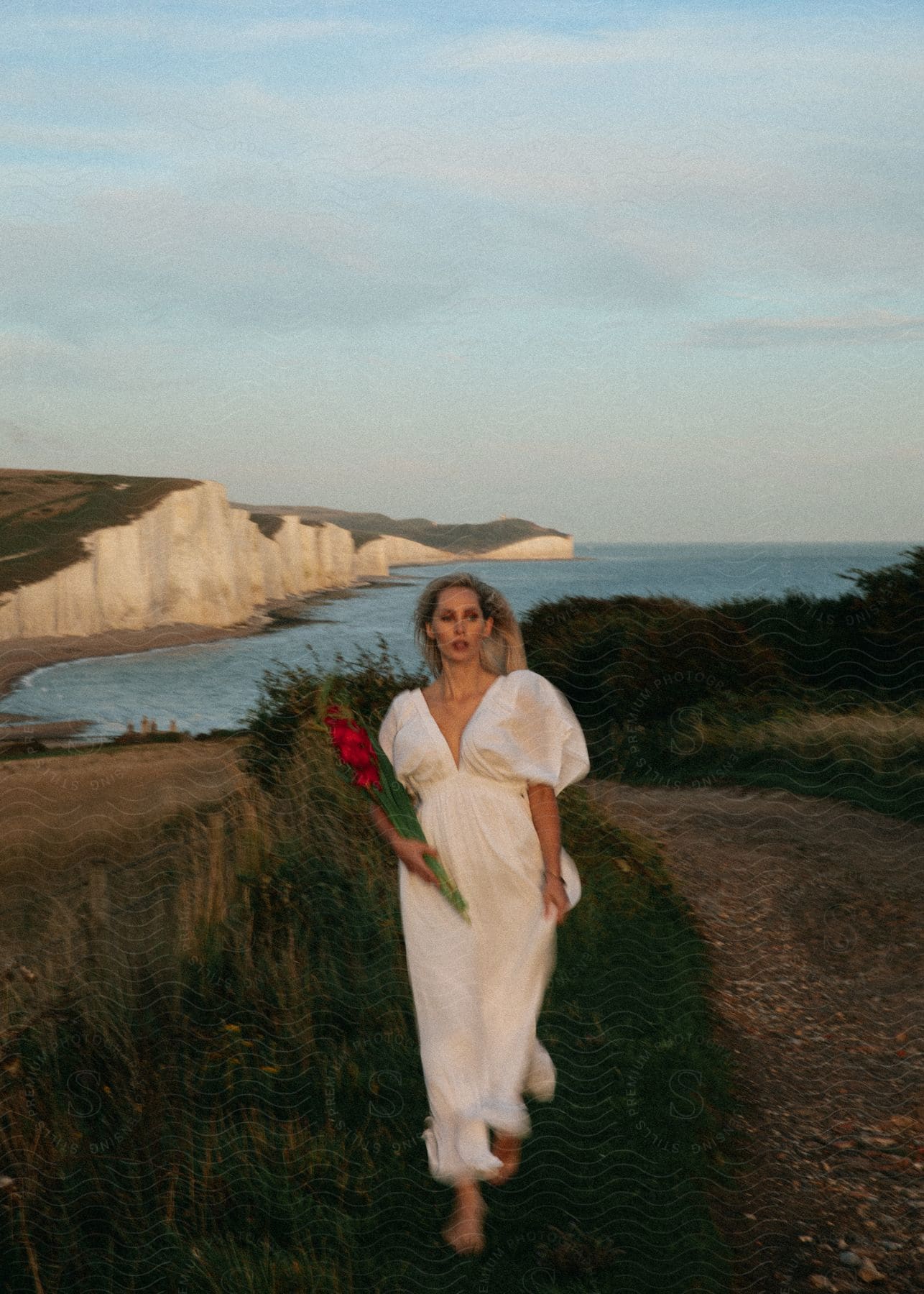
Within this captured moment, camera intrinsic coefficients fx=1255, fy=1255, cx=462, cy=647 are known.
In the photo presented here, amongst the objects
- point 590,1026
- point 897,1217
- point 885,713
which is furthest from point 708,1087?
point 885,713

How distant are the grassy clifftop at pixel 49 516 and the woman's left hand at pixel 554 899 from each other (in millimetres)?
7640

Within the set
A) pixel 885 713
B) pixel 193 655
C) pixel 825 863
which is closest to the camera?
pixel 825 863

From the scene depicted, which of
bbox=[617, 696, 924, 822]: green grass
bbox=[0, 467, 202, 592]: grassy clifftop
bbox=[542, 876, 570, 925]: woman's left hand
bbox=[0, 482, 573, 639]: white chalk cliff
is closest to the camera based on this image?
bbox=[542, 876, 570, 925]: woman's left hand

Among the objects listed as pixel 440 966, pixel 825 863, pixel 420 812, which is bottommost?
pixel 825 863

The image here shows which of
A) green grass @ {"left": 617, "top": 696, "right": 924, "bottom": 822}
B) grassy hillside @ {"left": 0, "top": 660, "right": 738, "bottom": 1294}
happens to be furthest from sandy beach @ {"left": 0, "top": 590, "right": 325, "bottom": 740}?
green grass @ {"left": 617, "top": 696, "right": 924, "bottom": 822}

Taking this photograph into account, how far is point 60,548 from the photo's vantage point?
1228 centimetres

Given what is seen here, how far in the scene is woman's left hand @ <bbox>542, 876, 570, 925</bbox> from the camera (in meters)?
3.48

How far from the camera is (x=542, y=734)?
3.55 metres

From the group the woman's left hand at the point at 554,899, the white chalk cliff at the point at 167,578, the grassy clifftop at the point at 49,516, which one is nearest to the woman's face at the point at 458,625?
the woman's left hand at the point at 554,899

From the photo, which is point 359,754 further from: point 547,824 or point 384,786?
point 547,824

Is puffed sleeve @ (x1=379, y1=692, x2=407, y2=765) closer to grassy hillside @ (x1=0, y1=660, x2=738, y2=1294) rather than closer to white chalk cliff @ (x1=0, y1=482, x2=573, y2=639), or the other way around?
grassy hillside @ (x1=0, y1=660, x2=738, y2=1294)

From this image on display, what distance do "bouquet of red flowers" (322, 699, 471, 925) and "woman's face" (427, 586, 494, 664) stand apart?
1.10ft

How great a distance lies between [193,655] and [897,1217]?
23.8 ft

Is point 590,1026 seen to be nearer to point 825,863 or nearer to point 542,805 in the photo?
point 542,805
